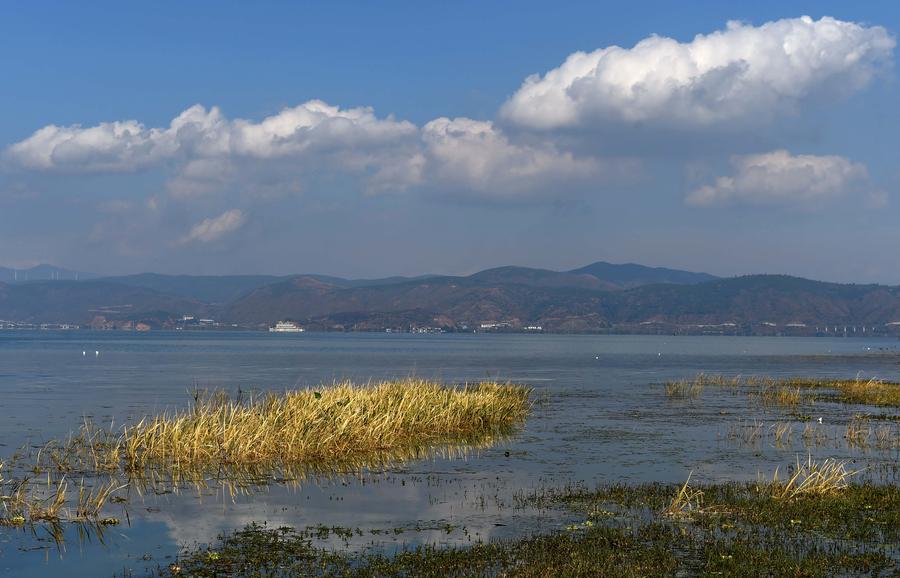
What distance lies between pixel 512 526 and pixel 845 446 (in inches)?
839

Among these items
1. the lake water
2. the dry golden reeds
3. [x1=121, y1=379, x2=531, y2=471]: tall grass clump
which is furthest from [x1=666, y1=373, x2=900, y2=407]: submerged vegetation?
the dry golden reeds

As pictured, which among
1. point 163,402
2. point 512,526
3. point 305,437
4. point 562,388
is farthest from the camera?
point 562,388

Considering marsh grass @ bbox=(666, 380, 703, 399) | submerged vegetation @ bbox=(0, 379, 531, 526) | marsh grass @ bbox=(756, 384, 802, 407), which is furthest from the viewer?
marsh grass @ bbox=(666, 380, 703, 399)

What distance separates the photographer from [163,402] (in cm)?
5719

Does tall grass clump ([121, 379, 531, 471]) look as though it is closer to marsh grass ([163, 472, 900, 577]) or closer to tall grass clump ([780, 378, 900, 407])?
marsh grass ([163, 472, 900, 577])

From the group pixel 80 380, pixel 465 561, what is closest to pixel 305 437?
pixel 465 561

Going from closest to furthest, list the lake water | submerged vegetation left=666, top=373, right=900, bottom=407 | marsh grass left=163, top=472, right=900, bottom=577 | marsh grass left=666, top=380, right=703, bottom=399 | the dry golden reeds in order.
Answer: marsh grass left=163, top=472, right=900, bottom=577 → the lake water → the dry golden reeds → submerged vegetation left=666, top=373, right=900, bottom=407 → marsh grass left=666, top=380, right=703, bottom=399

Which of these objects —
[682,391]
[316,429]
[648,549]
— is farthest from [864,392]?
[648,549]

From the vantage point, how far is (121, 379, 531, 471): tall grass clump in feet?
102

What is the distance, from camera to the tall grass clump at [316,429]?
31.2m

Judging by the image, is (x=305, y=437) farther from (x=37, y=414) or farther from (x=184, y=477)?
(x=37, y=414)

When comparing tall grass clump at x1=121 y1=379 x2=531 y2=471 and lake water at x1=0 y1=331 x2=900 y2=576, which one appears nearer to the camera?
lake water at x1=0 y1=331 x2=900 y2=576

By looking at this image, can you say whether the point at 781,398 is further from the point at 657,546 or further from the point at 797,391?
the point at 657,546

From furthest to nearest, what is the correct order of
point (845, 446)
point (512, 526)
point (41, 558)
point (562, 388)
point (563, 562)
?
point (562, 388)
point (845, 446)
point (512, 526)
point (41, 558)
point (563, 562)
